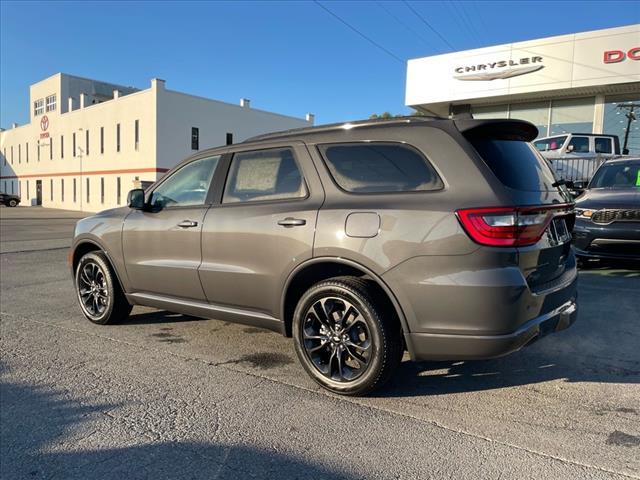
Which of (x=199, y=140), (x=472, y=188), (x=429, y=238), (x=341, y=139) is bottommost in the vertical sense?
(x=429, y=238)

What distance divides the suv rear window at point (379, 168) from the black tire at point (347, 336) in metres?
0.68

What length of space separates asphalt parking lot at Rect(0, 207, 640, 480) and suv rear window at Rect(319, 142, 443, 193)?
1.49 m

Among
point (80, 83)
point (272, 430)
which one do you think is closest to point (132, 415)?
point (272, 430)

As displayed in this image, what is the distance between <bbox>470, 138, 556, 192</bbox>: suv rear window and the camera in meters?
3.07

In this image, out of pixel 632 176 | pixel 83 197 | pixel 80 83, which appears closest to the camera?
pixel 632 176

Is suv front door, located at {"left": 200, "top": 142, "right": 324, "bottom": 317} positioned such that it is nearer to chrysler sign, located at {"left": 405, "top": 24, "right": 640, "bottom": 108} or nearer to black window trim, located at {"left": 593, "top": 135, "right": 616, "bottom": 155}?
black window trim, located at {"left": 593, "top": 135, "right": 616, "bottom": 155}

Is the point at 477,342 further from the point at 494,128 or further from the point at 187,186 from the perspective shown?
the point at 187,186

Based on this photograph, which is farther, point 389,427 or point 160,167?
point 160,167

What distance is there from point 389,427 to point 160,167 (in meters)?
35.1

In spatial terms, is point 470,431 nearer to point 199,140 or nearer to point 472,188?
point 472,188

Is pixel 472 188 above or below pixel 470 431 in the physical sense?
above

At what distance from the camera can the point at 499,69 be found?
→ 69.9 ft

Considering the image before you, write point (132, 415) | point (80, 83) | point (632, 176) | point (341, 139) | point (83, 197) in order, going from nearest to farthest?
point (132, 415), point (341, 139), point (632, 176), point (83, 197), point (80, 83)

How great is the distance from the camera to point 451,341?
118 inches
